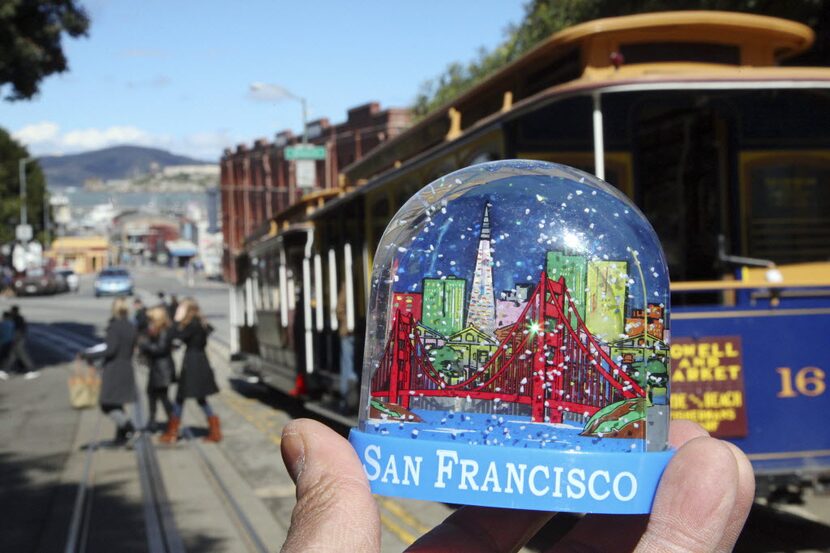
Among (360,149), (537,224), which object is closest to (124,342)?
(537,224)

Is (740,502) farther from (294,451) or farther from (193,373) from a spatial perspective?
(193,373)

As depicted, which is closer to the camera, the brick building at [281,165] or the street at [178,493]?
the street at [178,493]

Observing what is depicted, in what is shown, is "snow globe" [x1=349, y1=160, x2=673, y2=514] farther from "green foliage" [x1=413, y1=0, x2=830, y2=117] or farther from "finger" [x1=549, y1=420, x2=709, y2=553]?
"green foliage" [x1=413, y1=0, x2=830, y2=117]

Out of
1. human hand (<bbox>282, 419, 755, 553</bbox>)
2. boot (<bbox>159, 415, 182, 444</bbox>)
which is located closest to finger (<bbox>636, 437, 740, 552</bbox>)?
human hand (<bbox>282, 419, 755, 553</bbox>)

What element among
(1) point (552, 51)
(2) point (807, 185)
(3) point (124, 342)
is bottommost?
(3) point (124, 342)

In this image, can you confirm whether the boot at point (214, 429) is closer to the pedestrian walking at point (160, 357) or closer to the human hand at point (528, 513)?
the pedestrian walking at point (160, 357)

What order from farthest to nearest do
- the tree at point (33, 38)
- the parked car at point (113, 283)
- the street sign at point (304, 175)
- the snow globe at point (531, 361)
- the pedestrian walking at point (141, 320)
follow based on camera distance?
the parked car at point (113, 283) < the street sign at point (304, 175) < the pedestrian walking at point (141, 320) < the tree at point (33, 38) < the snow globe at point (531, 361)

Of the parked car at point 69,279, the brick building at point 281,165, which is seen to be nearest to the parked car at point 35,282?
the parked car at point 69,279

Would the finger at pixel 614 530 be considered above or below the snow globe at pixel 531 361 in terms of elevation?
below

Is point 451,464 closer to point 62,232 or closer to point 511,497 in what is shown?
point 511,497
